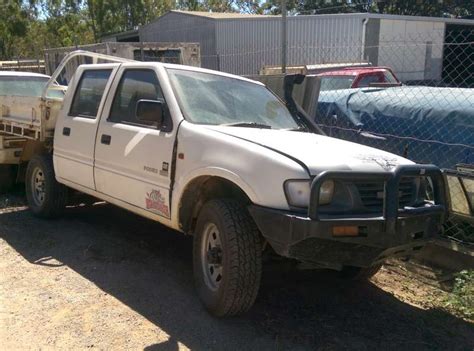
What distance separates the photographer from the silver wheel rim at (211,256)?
4125 mm

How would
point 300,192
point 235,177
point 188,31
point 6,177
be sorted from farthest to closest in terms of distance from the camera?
point 188,31
point 6,177
point 235,177
point 300,192

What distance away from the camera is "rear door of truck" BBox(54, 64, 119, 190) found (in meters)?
5.57

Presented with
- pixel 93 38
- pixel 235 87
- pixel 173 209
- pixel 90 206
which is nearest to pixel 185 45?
pixel 90 206

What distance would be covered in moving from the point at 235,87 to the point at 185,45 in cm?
1034

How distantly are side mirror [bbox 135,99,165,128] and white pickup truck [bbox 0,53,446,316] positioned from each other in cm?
1

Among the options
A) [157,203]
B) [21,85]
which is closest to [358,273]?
[157,203]

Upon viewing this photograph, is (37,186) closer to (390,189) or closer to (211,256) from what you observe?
(211,256)

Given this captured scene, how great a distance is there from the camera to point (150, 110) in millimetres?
4477

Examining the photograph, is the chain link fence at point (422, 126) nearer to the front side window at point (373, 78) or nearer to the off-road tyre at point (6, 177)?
the front side window at point (373, 78)

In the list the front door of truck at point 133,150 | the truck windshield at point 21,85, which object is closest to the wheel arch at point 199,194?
the front door of truck at point 133,150

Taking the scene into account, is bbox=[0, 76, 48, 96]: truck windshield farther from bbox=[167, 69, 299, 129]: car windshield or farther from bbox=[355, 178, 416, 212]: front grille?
bbox=[355, 178, 416, 212]: front grille

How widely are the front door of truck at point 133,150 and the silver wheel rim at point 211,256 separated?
1.55 ft

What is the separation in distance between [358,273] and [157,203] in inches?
72.8

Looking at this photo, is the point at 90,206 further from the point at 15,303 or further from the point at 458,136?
the point at 458,136
